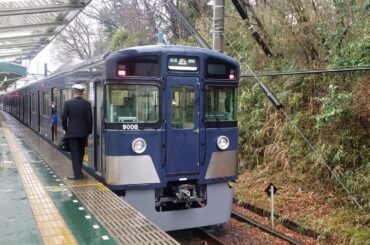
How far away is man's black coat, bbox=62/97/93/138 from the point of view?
294 inches

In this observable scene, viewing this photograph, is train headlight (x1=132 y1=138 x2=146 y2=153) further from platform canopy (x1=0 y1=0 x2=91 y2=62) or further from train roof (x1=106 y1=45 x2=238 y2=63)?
platform canopy (x1=0 y1=0 x2=91 y2=62)

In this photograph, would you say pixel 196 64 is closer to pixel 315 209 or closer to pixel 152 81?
pixel 152 81

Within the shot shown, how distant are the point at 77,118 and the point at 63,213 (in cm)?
210

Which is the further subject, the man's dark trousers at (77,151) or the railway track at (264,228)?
the man's dark trousers at (77,151)

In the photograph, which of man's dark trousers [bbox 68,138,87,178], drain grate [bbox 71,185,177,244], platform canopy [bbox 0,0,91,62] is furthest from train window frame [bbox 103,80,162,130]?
platform canopy [bbox 0,0,91,62]

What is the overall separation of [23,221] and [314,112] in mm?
6821

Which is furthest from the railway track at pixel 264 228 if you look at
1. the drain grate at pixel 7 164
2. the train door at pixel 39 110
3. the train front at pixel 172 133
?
the train door at pixel 39 110

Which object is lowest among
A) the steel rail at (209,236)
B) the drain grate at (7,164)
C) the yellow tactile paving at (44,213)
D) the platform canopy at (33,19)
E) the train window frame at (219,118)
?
the steel rail at (209,236)

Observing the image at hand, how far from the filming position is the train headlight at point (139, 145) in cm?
660

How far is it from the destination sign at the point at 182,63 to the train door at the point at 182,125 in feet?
0.49

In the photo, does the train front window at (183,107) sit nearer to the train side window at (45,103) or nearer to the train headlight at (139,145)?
the train headlight at (139,145)

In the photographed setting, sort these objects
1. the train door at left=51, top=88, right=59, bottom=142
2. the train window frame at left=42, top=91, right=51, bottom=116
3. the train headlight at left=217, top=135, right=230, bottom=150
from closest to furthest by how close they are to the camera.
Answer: the train headlight at left=217, top=135, right=230, bottom=150 → the train door at left=51, top=88, right=59, bottom=142 → the train window frame at left=42, top=91, right=51, bottom=116

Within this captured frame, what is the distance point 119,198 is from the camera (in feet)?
20.9

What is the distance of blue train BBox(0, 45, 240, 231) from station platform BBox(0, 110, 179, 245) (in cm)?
49
